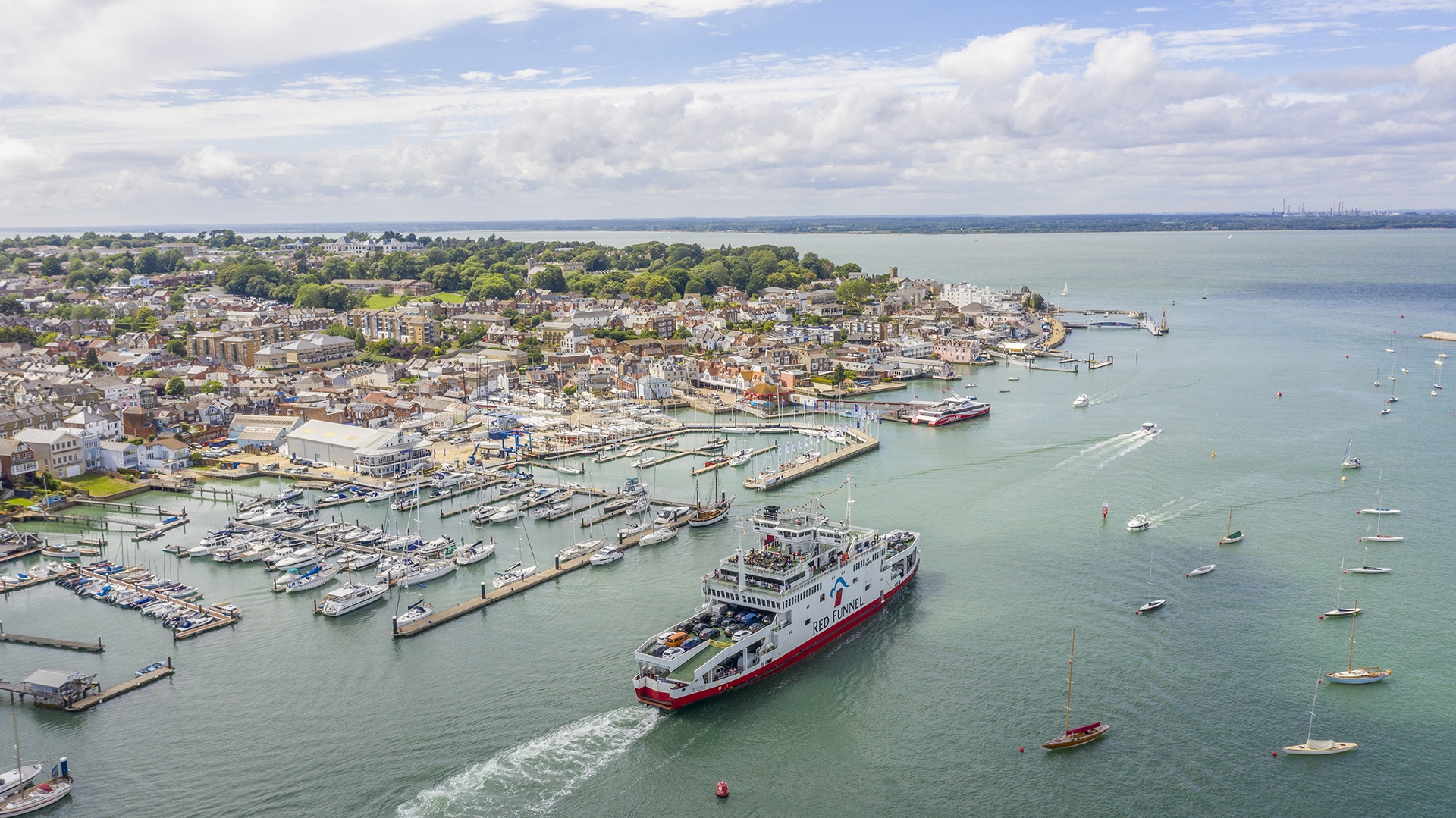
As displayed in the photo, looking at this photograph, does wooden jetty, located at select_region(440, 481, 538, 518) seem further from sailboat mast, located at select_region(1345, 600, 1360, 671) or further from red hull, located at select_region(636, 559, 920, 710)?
sailboat mast, located at select_region(1345, 600, 1360, 671)

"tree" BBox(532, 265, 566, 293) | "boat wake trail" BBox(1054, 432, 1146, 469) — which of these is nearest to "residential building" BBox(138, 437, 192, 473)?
"boat wake trail" BBox(1054, 432, 1146, 469)

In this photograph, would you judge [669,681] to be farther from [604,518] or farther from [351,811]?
[604,518]

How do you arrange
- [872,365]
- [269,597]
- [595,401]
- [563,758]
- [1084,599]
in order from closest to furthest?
[563,758], [1084,599], [269,597], [595,401], [872,365]

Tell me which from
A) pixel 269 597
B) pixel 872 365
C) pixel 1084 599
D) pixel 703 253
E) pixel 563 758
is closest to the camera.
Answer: pixel 563 758

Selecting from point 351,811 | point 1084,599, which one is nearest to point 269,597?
point 351,811

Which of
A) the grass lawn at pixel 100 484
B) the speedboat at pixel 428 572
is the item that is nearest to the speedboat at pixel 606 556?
the speedboat at pixel 428 572
